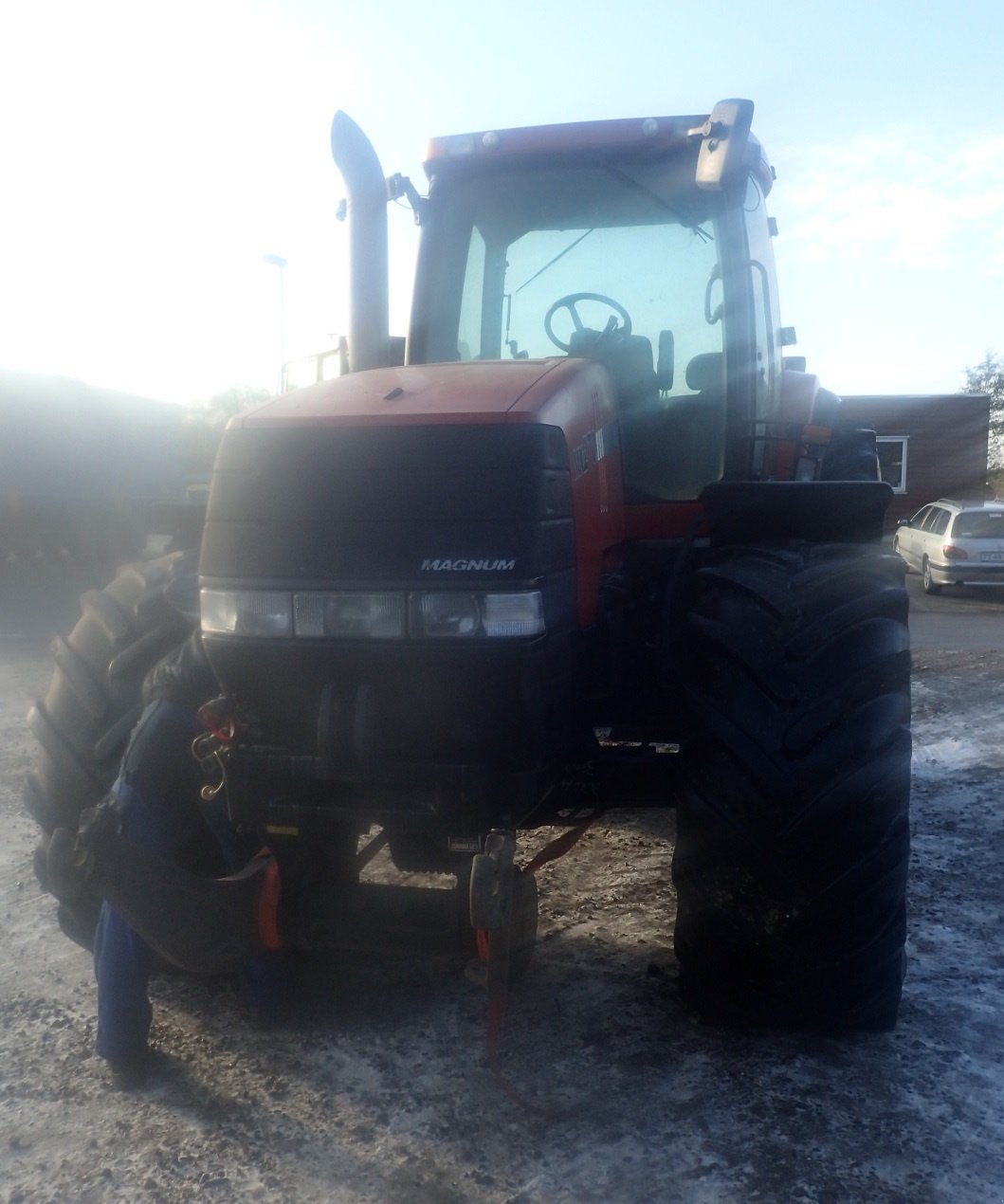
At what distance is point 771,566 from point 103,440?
16.7 metres

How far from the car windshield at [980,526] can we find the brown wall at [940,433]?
10.9 metres

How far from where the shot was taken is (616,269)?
3818mm

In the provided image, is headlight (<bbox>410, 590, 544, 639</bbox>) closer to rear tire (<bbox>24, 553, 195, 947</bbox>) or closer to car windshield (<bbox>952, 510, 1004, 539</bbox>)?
rear tire (<bbox>24, 553, 195, 947</bbox>)

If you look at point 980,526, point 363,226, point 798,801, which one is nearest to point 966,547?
point 980,526

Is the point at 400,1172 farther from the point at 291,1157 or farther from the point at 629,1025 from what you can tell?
the point at 629,1025

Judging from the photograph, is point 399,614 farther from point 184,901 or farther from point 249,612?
point 184,901

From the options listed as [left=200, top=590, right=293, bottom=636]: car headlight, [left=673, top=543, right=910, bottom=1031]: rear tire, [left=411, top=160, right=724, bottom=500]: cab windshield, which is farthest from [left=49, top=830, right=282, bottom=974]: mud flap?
[left=411, top=160, right=724, bottom=500]: cab windshield

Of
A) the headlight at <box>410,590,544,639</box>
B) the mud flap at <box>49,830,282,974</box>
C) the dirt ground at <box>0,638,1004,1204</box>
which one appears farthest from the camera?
the mud flap at <box>49,830,282,974</box>

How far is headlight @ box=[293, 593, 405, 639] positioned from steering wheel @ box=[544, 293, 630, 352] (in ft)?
5.04

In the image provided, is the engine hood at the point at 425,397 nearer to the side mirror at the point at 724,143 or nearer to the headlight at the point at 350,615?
the headlight at the point at 350,615

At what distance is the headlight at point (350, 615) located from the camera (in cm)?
259

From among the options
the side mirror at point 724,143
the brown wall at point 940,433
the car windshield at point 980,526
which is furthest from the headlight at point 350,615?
the brown wall at point 940,433

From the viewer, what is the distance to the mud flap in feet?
8.81

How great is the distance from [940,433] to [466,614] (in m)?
27.3
